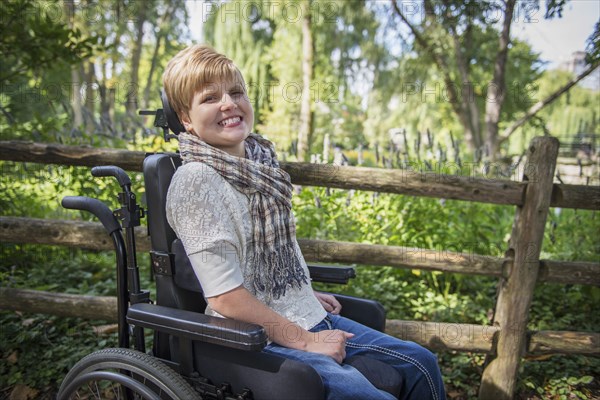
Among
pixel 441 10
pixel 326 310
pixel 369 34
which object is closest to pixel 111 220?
pixel 326 310

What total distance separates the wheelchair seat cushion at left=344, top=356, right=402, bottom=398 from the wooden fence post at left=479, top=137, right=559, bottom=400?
1.27 m

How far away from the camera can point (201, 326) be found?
4.36 ft

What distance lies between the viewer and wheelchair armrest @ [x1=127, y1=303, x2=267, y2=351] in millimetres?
1278

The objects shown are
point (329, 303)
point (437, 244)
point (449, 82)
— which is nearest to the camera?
point (329, 303)

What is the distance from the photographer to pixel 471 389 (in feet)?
8.89

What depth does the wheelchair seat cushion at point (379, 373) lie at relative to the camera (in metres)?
1.55

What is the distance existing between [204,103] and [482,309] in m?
2.55

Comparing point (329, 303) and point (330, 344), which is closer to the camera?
point (330, 344)

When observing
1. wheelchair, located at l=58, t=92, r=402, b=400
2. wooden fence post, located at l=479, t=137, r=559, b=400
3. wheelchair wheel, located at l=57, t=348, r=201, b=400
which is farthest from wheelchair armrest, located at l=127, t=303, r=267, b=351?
wooden fence post, located at l=479, t=137, r=559, b=400

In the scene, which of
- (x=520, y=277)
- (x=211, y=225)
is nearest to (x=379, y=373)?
(x=211, y=225)

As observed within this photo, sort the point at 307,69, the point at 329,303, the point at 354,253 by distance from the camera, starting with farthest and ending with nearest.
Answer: the point at 307,69, the point at 354,253, the point at 329,303

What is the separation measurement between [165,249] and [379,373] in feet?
2.63

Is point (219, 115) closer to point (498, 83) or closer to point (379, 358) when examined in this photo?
point (379, 358)

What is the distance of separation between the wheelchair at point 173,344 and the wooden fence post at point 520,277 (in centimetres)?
129
